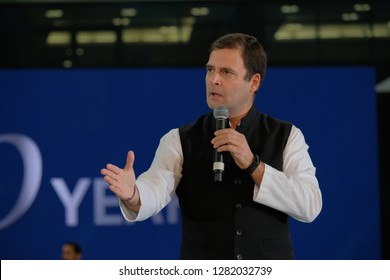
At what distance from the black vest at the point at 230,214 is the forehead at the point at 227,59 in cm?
24

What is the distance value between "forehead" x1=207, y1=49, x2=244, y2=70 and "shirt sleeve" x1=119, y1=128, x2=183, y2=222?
0.28 m

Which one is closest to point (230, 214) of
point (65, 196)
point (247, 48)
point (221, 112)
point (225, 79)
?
point (221, 112)

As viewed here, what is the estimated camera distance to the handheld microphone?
7.80ft

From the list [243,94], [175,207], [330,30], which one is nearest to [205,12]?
[330,30]

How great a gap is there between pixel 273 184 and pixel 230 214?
0.20 meters

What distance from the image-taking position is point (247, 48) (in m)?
2.55

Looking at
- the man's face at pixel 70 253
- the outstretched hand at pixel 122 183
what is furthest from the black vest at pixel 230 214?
the man's face at pixel 70 253

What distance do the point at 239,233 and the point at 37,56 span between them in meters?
4.72

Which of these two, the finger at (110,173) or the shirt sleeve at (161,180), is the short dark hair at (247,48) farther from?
the finger at (110,173)

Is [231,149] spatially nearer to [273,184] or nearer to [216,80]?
[273,184]

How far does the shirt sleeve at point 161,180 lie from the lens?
95.3 inches

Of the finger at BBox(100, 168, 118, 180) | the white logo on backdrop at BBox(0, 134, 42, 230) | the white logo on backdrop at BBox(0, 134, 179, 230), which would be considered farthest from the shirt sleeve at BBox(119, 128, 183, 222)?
the white logo on backdrop at BBox(0, 134, 42, 230)

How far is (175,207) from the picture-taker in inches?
261
